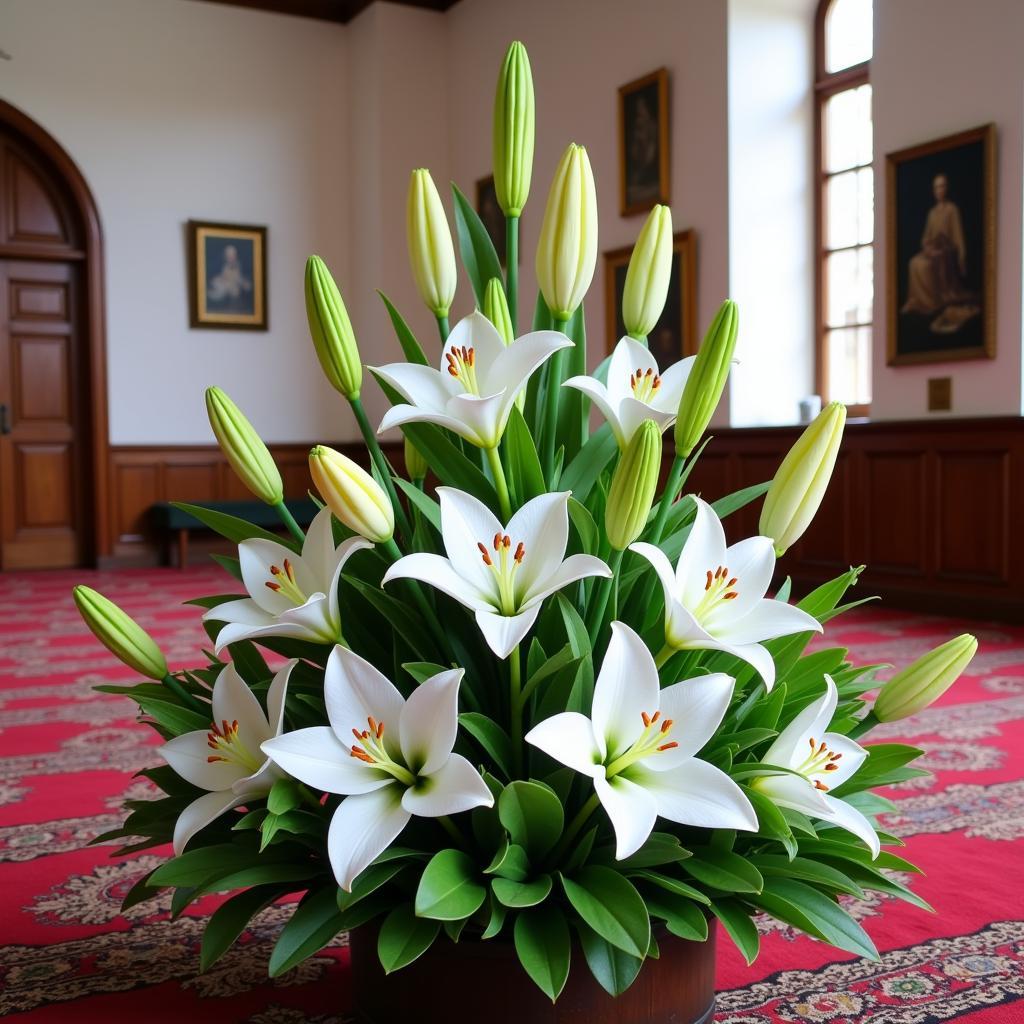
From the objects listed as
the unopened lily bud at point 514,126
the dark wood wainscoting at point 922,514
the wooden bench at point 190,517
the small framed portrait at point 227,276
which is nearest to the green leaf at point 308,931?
the unopened lily bud at point 514,126

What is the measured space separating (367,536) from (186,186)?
1066cm

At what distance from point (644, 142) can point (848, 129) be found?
60.1 inches

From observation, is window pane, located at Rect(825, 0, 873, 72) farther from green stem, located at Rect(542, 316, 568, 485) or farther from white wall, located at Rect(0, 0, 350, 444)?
green stem, located at Rect(542, 316, 568, 485)

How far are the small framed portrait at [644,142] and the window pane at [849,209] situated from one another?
1209mm

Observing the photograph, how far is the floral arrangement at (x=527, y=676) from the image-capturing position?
3.68ft

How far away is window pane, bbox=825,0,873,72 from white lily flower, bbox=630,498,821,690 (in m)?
7.86

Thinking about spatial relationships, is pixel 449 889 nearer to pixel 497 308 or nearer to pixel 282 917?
pixel 497 308

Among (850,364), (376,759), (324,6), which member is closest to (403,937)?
(376,759)

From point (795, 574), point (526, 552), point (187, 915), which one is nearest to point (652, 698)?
point (526, 552)

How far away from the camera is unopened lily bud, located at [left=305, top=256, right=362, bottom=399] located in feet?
3.87

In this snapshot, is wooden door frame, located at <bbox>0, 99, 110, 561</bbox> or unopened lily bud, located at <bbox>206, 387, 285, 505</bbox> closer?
unopened lily bud, located at <bbox>206, 387, 285, 505</bbox>

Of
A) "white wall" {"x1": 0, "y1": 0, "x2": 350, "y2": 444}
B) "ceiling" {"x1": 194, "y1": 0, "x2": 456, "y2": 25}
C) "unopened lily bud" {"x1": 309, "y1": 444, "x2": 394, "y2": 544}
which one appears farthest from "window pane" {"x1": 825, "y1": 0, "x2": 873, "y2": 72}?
"unopened lily bud" {"x1": 309, "y1": 444, "x2": 394, "y2": 544}

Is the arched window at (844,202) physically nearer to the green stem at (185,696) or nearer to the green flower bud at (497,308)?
the green flower bud at (497,308)

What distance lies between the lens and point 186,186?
10969 mm
